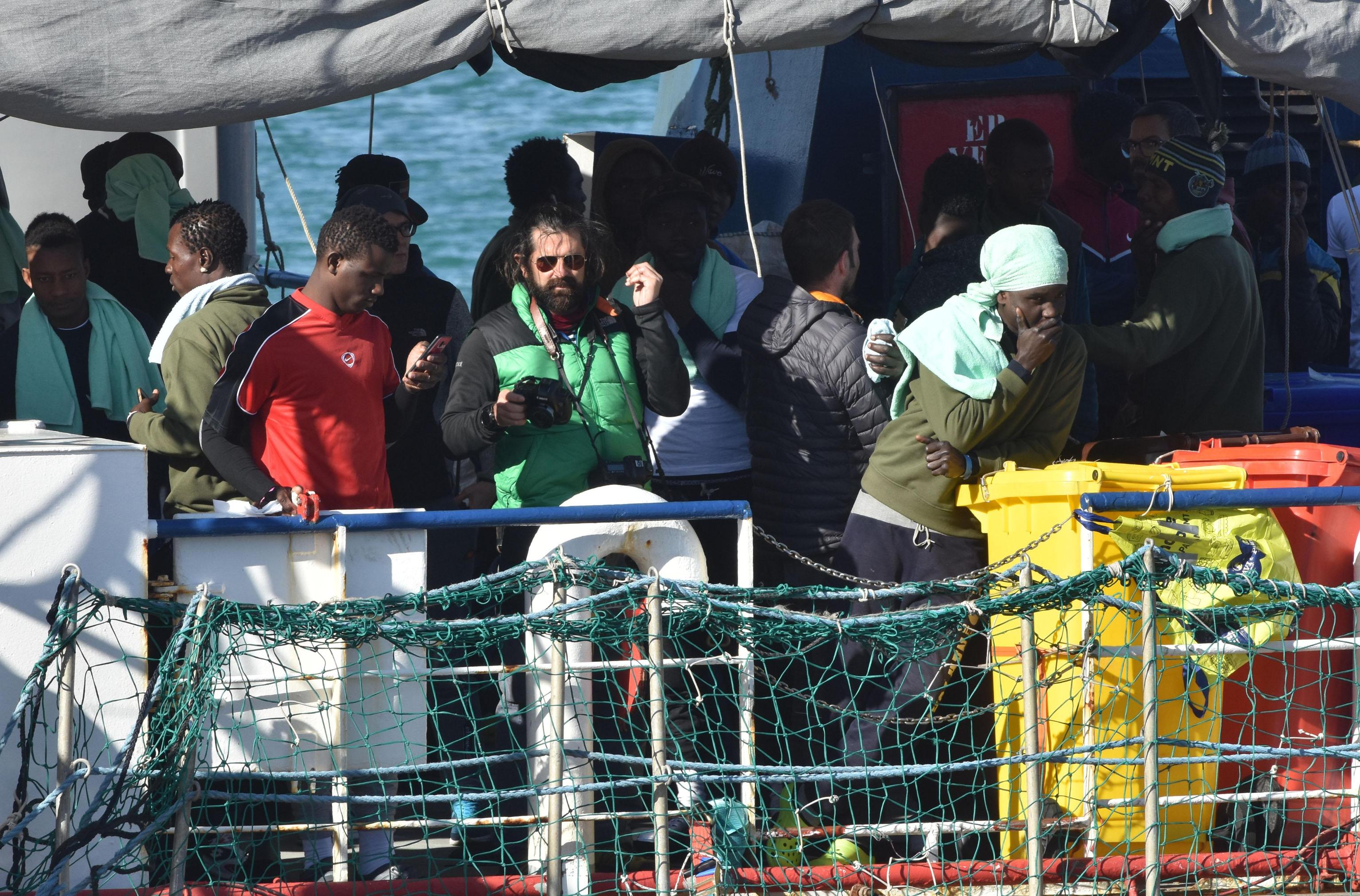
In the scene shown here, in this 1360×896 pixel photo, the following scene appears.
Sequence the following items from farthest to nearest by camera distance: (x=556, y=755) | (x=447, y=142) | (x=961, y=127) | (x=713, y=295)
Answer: (x=447, y=142) < (x=961, y=127) < (x=713, y=295) < (x=556, y=755)

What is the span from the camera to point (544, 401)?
4457mm

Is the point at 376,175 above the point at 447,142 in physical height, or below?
below

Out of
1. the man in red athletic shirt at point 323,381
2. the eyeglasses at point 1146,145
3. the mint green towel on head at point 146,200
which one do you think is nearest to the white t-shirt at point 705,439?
the man in red athletic shirt at point 323,381

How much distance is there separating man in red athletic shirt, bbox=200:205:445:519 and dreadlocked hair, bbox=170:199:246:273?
1.88ft

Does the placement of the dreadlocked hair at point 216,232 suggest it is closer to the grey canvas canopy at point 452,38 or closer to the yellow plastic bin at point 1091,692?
the grey canvas canopy at point 452,38

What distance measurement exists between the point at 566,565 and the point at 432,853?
1318 mm

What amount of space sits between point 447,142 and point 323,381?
1270 inches

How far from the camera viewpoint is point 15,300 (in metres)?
5.66

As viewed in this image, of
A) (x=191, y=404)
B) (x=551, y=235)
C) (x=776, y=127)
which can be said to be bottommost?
(x=191, y=404)

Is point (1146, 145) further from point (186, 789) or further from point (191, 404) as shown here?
point (186, 789)

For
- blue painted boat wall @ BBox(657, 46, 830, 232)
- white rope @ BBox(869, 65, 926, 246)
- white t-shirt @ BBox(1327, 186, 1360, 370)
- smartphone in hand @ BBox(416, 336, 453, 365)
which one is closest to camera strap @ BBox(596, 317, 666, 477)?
smartphone in hand @ BBox(416, 336, 453, 365)

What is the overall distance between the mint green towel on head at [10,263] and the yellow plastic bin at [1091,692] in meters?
3.70

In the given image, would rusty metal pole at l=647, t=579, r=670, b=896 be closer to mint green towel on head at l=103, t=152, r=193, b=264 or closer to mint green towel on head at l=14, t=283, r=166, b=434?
mint green towel on head at l=14, t=283, r=166, b=434

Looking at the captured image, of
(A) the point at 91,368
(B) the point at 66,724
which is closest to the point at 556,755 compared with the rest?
(B) the point at 66,724
